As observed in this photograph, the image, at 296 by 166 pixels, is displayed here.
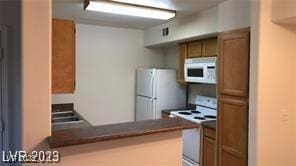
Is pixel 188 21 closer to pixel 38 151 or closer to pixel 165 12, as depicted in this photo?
pixel 165 12

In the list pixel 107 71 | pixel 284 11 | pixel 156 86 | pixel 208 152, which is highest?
pixel 284 11

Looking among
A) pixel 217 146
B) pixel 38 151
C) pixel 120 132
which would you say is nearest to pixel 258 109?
pixel 217 146

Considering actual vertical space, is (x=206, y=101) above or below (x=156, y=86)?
below

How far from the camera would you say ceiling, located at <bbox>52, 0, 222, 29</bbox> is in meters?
2.94

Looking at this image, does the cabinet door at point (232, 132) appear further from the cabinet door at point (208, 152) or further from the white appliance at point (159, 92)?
the white appliance at point (159, 92)

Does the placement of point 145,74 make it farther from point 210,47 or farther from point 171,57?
point 210,47

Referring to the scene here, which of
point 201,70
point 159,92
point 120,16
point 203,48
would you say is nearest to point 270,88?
point 201,70

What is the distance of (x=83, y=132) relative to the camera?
64.9 inches

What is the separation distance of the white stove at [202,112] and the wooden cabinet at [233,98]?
715 millimetres

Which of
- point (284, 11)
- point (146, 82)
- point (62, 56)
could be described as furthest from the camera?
point (146, 82)

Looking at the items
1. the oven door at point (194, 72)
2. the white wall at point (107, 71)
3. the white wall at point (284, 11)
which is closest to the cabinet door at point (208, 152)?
the oven door at point (194, 72)

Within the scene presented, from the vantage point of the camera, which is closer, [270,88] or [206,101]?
[270,88]

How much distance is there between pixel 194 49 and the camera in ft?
13.0

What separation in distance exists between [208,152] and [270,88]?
4.26 feet
